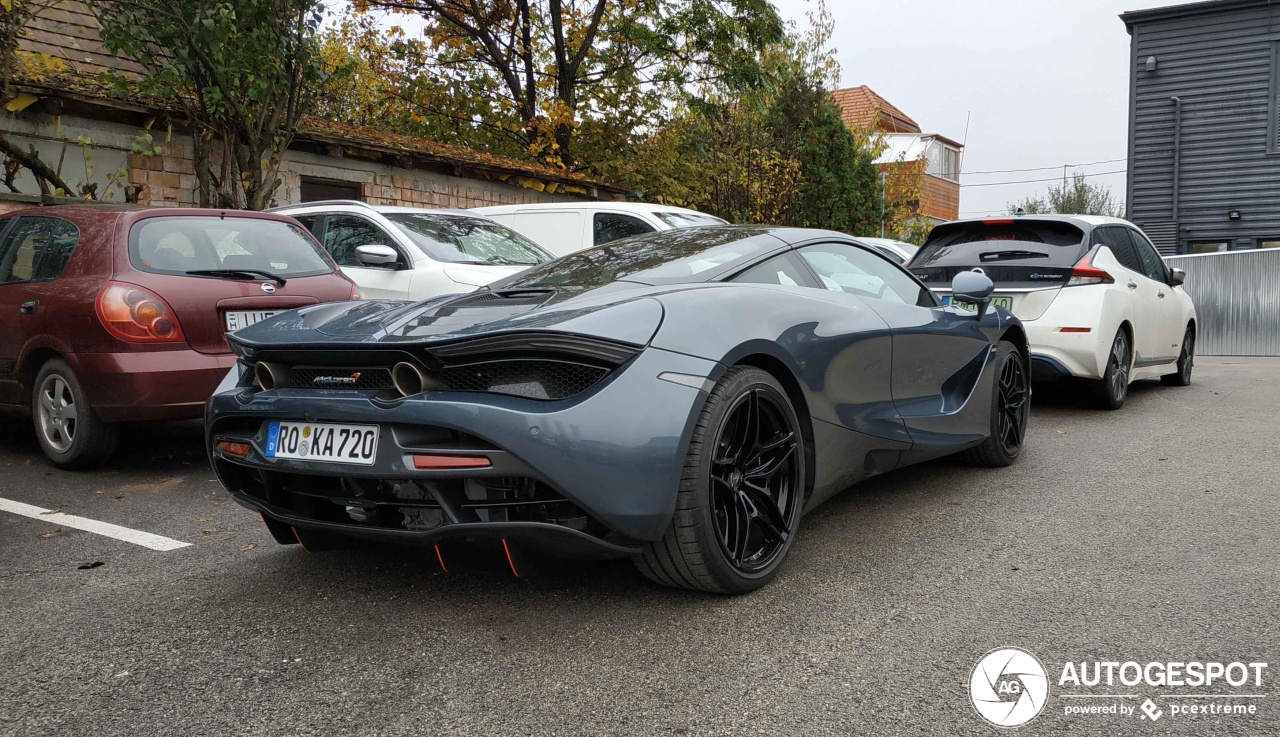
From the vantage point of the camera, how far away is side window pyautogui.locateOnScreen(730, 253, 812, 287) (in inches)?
145

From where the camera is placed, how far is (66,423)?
5.32m

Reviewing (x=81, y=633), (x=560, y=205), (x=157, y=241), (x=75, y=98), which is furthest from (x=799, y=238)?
(x=75, y=98)

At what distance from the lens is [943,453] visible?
450cm

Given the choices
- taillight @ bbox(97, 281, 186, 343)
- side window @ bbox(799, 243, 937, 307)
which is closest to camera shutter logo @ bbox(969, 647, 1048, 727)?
side window @ bbox(799, 243, 937, 307)

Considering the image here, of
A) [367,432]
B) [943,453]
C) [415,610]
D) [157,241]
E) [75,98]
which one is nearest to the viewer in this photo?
[367,432]

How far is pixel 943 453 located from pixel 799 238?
120cm

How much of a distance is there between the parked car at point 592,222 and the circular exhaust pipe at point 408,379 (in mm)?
7174

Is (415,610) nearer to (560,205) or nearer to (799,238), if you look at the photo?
(799,238)

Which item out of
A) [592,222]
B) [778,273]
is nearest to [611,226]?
[592,222]

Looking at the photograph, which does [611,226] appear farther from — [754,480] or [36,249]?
[754,480]

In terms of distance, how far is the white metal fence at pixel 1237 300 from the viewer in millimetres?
15867

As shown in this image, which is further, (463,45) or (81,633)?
(463,45)

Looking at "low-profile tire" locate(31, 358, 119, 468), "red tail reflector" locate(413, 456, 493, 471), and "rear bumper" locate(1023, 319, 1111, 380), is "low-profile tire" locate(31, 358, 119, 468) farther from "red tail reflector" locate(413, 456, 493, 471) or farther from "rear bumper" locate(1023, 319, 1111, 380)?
"rear bumper" locate(1023, 319, 1111, 380)

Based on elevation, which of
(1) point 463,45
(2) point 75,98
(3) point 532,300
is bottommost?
(3) point 532,300
